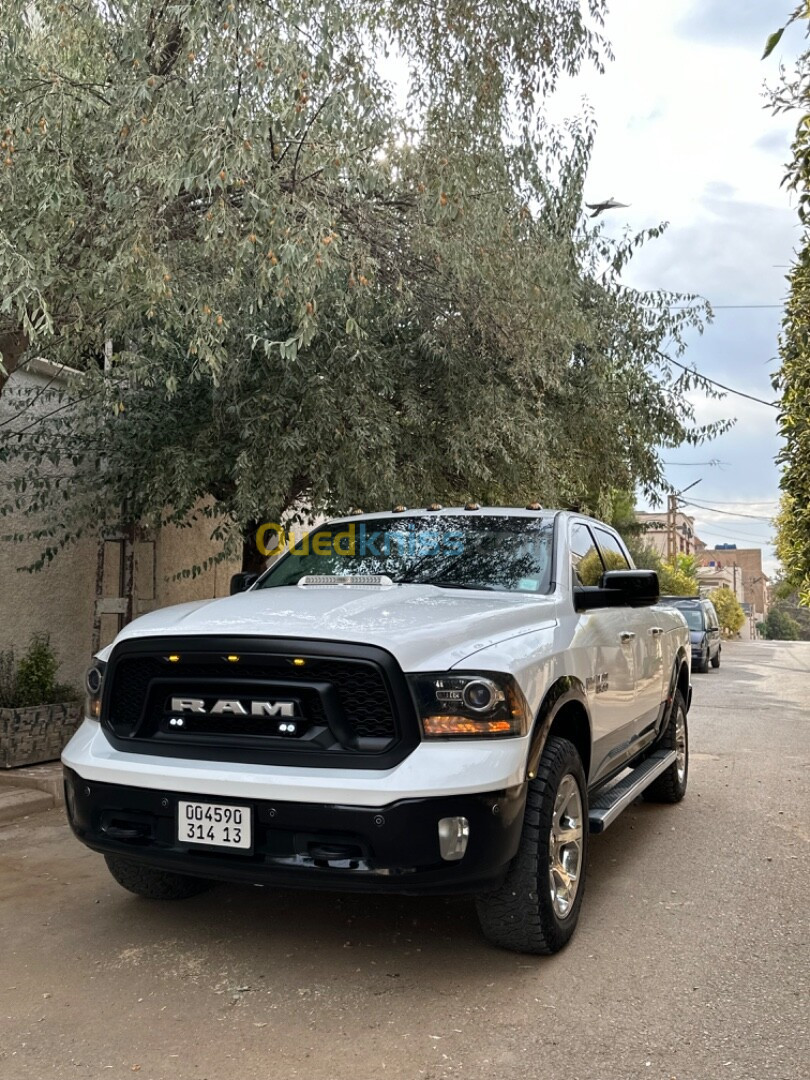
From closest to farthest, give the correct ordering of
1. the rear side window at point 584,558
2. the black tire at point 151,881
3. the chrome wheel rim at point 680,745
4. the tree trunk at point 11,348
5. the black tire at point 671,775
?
the black tire at point 151,881, the rear side window at point 584,558, the tree trunk at point 11,348, the black tire at point 671,775, the chrome wheel rim at point 680,745

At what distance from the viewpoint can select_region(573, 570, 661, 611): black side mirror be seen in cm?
466

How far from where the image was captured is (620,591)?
4.77 meters

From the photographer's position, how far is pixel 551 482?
33.2 ft

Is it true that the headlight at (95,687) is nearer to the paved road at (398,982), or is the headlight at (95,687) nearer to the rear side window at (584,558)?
the paved road at (398,982)

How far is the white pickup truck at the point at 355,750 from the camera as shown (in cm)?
340

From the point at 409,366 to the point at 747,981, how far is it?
671cm

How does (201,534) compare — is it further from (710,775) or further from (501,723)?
(501,723)

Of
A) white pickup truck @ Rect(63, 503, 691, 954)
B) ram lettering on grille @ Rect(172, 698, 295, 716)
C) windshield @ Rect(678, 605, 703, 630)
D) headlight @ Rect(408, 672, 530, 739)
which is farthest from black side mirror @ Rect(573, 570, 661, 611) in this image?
windshield @ Rect(678, 605, 703, 630)

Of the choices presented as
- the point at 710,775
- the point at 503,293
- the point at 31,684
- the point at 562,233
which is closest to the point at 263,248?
the point at 503,293

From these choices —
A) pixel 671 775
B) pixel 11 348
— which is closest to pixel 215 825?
pixel 671 775

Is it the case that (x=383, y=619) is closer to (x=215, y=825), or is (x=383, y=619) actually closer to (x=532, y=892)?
(x=215, y=825)

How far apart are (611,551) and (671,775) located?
72.8 inches

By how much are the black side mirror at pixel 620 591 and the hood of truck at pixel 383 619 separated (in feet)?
0.67

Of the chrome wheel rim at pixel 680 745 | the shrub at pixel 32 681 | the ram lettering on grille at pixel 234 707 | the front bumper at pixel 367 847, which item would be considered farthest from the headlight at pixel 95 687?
the chrome wheel rim at pixel 680 745
